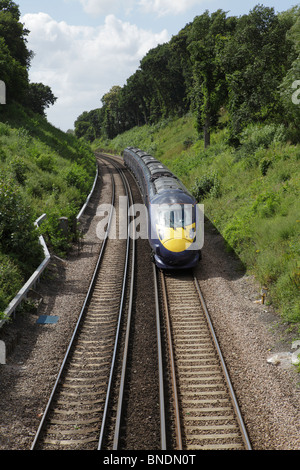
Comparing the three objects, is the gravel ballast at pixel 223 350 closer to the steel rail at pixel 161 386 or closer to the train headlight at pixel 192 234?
the steel rail at pixel 161 386

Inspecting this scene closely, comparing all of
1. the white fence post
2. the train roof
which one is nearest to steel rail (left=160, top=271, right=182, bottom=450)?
the white fence post

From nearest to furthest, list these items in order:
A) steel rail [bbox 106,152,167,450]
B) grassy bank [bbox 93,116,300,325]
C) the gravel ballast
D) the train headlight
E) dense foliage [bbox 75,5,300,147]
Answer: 1. steel rail [bbox 106,152,167,450]
2. the gravel ballast
3. grassy bank [bbox 93,116,300,325]
4. the train headlight
5. dense foliage [bbox 75,5,300,147]

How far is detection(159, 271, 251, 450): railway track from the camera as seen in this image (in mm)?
6852

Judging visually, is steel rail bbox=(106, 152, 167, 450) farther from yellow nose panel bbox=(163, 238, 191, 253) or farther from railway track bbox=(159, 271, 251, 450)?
yellow nose panel bbox=(163, 238, 191, 253)

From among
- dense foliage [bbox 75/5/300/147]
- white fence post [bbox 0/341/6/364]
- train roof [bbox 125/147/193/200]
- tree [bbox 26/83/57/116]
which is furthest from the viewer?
tree [bbox 26/83/57/116]

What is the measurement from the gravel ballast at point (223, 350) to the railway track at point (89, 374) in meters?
0.28

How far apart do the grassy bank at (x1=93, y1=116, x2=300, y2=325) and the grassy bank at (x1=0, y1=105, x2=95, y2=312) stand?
8.21 m

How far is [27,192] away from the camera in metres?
20.6

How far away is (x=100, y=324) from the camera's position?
35.6 ft

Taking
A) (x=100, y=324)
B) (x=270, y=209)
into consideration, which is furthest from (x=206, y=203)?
(x=100, y=324)

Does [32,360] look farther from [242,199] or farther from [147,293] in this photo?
[242,199]

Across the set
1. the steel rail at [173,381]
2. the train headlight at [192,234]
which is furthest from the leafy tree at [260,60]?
the steel rail at [173,381]

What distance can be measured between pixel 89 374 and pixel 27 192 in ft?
47.5

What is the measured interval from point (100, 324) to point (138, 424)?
13.5 ft
